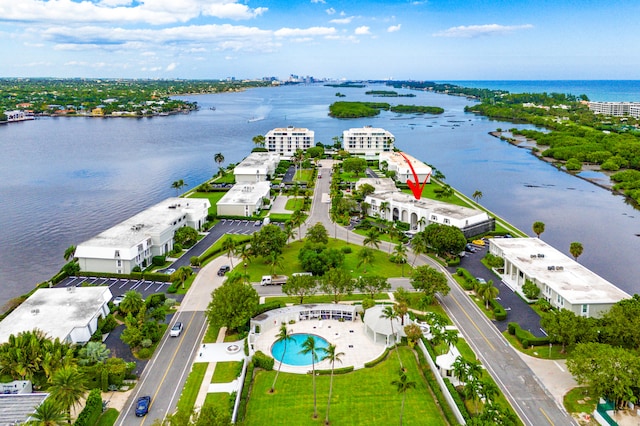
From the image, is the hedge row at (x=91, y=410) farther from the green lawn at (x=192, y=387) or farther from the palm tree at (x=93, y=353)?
the green lawn at (x=192, y=387)

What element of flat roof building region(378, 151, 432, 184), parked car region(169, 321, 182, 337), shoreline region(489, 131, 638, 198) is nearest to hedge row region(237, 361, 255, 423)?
parked car region(169, 321, 182, 337)

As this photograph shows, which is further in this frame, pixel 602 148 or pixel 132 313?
pixel 602 148

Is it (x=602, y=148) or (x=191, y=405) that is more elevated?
(x=602, y=148)

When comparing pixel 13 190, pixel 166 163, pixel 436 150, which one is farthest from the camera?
pixel 436 150

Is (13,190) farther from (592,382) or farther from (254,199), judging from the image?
(592,382)

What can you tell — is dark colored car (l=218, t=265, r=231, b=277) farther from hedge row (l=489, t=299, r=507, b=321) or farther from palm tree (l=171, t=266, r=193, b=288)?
hedge row (l=489, t=299, r=507, b=321)

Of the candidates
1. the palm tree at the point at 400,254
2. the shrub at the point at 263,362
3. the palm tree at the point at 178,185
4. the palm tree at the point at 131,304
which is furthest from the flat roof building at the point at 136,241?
the palm tree at the point at 400,254

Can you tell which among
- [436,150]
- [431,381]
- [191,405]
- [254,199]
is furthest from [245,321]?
[436,150]
